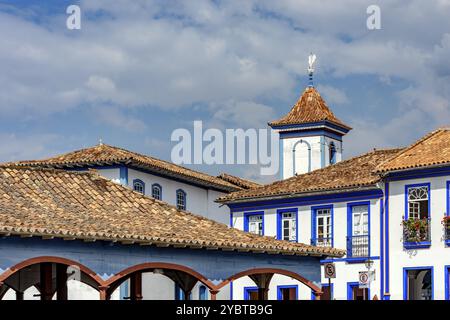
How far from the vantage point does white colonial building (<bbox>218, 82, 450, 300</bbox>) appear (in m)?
36.6

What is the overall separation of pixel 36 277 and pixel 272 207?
15.9 meters

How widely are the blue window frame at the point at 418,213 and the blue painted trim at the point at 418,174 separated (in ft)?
1.05

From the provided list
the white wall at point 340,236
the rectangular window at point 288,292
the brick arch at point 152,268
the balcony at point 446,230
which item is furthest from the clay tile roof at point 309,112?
the brick arch at point 152,268

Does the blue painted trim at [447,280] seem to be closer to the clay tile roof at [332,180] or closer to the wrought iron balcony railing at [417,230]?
the wrought iron balcony railing at [417,230]

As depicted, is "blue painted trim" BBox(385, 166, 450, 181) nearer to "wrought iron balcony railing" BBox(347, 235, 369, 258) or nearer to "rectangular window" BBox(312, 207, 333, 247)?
"wrought iron balcony railing" BBox(347, 235, 369, 258)

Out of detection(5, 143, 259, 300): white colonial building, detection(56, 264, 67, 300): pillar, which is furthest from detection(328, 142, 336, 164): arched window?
detection(56, 264, 67, 300): pillar

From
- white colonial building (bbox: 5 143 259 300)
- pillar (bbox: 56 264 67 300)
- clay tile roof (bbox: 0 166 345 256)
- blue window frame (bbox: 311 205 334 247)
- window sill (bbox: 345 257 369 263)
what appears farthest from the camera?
white colonial building (bbox: 5 143 259 300)

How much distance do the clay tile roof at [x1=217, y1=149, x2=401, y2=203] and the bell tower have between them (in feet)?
27.0

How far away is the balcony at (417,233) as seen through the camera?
36.7m

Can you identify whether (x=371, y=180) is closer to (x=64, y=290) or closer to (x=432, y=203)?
(x=432, y=203)

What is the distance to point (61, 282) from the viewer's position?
25.4 meters

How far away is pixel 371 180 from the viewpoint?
38469mm

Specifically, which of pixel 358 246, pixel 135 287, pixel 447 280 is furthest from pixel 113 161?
pixel 135 287

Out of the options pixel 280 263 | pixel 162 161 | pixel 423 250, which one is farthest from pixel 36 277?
pixel 162 161
